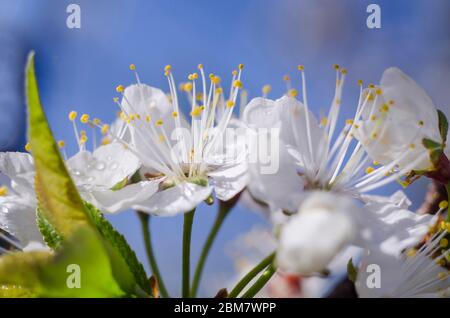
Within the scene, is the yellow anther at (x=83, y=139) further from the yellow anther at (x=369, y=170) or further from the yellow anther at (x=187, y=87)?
the yellow anther at (x=369, y=170)

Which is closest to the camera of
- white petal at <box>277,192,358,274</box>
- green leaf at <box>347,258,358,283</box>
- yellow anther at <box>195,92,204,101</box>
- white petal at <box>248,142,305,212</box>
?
white petal at <box>277,192,358,274</box>

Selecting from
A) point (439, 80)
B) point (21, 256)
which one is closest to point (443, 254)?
point (21, 256)

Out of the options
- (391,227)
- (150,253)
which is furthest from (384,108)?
(150,253)

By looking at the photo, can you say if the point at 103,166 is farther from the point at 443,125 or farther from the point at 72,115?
the point at 443,125

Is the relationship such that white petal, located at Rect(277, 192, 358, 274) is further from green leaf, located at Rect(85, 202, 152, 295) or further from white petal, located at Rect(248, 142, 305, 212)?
green leaf, located at Rect(85, 202, 152, 295)

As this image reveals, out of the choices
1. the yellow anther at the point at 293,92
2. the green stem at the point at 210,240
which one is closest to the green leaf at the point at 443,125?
the yellow anther at the point at 293,92

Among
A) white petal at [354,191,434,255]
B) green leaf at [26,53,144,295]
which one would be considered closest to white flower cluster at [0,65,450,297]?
white petal at [354,191,434,255]
